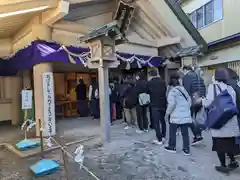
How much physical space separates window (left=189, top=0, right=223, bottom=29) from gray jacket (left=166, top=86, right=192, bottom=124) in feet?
23.2

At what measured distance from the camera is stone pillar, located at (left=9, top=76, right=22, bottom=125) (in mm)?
9047

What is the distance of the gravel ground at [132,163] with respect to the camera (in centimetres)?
381

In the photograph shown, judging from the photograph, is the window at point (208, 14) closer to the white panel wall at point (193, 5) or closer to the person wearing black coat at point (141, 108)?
the white panel wall at point (193, 5)

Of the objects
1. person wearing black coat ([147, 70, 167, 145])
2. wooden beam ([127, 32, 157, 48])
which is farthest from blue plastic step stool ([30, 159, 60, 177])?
wooden beam ([127, 32, 157, 48])

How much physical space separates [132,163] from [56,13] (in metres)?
4.04

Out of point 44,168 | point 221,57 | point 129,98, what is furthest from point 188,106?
point 221,57

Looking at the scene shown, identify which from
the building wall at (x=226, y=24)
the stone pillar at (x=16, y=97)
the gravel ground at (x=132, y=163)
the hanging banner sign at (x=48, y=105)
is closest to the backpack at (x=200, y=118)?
the gravel ground at (x=132, y=163)

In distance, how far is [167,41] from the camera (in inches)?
372

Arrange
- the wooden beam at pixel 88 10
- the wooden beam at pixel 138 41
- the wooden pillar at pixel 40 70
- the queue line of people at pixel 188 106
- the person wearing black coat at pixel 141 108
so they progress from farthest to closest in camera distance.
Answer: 1. the wooden beam at pixel 138 41
2. the wooden beam at pixel 88 10
3. the person wearing black coat at pixel 141 108
4. the wooden pillar at pixel 40 70
5. the queue line of people at pixel 188 106

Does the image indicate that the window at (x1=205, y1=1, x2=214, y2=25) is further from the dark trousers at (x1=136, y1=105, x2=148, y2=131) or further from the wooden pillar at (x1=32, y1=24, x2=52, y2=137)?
the wooden pillar at (x1=32, y1=24, x2=52, y2=137)

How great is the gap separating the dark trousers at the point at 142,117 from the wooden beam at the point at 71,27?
2.95 metres

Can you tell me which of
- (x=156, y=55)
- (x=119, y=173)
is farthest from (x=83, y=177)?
(x=156, y=55)

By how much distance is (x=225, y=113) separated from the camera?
11.3 ft

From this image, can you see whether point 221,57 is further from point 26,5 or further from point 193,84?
point 26,5
